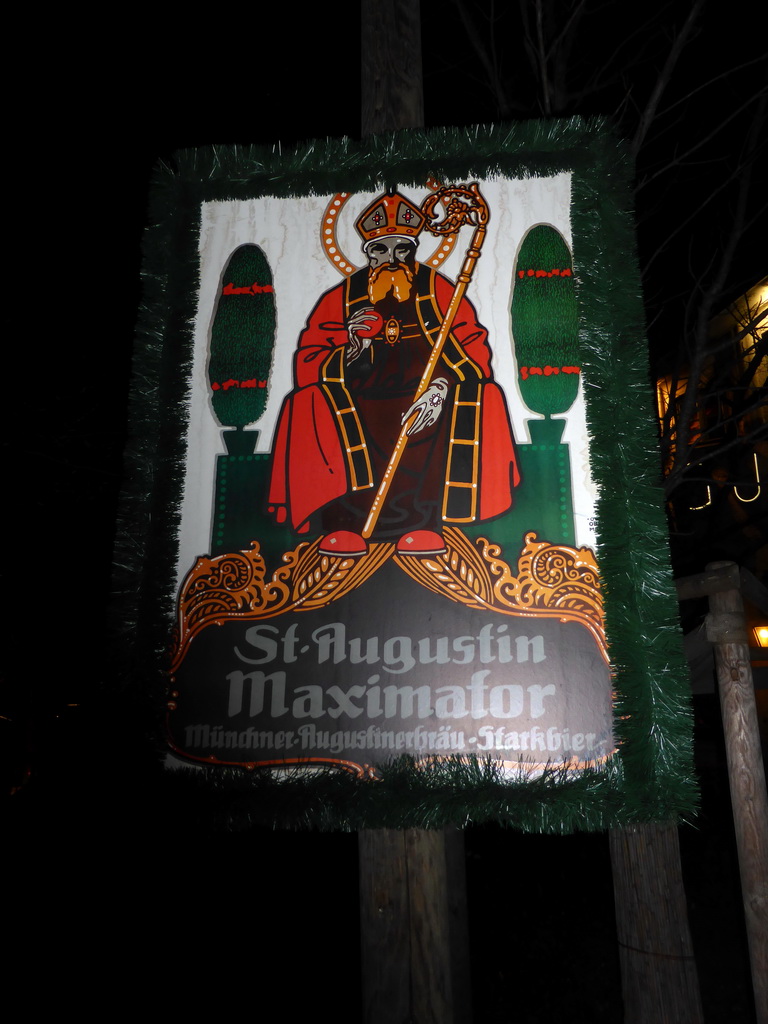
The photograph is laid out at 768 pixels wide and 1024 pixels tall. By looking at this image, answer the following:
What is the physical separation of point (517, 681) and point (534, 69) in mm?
4724

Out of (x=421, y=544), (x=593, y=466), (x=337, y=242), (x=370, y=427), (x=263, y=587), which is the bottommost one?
(x=263, y=587)

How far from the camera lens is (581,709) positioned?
1693mm

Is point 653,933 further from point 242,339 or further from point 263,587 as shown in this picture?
point 242,339

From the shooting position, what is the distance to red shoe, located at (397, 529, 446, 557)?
182 centimetres

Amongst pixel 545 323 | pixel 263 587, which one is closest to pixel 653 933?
pixel 263 587

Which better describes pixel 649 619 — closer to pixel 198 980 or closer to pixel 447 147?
pixel 447 147

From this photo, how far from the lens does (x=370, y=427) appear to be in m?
1.94

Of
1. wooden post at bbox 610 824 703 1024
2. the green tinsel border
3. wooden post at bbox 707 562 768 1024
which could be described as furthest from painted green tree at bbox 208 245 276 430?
wooden post at bbox 707 562 768 1024

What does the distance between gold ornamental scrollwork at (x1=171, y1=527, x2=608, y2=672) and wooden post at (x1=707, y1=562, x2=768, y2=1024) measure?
9.02 ft

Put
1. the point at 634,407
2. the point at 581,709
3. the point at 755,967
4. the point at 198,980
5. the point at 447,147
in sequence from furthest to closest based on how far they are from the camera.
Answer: the point at 198,980, the point at 755,967, the point at 447,147, the point at 634,407, the point at 581,709

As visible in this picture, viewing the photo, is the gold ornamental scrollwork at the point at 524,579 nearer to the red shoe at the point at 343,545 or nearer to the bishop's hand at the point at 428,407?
the red shoe at the point at 343,545

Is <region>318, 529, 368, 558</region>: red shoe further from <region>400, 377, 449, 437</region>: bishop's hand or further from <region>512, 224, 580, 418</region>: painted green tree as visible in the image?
<region>512, 224, 580, 418</region>: painted green tree

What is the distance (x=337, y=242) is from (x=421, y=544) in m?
0.93

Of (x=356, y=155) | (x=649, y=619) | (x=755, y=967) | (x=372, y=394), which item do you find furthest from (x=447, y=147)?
(x=755, y=967)
